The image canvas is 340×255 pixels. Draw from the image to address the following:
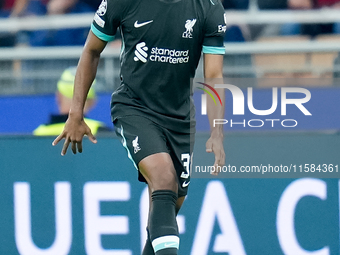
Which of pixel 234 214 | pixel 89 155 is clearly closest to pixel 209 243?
pixel 234 214

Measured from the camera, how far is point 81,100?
315 cm

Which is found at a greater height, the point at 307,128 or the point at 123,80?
the point at 123,80

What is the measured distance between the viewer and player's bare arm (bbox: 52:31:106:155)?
3.12 m

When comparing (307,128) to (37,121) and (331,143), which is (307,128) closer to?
(331,143)

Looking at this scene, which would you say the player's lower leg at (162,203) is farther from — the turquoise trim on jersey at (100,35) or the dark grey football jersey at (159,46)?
the turquoise trim on jersey at (100,35)

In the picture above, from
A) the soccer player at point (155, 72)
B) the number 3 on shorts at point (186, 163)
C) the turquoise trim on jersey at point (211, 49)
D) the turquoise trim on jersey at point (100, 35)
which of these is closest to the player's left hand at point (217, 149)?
the soccer player at point (155, 72)

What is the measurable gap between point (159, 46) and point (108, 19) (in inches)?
11.9

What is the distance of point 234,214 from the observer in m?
4.24

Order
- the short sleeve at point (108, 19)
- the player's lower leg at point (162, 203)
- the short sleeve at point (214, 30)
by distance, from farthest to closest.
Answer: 1. the short sleeve at point (214, 30)
2. the short sleeve at point (108, 19)
3. the player's lower leg at point (162, 203)

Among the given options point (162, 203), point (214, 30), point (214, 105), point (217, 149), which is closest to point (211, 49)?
point (214, 30)

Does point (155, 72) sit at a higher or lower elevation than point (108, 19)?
lower

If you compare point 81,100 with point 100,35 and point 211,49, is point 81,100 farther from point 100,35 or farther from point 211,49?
point 211,49

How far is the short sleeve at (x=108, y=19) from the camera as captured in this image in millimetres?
3047

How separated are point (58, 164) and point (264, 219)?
1.57 m
